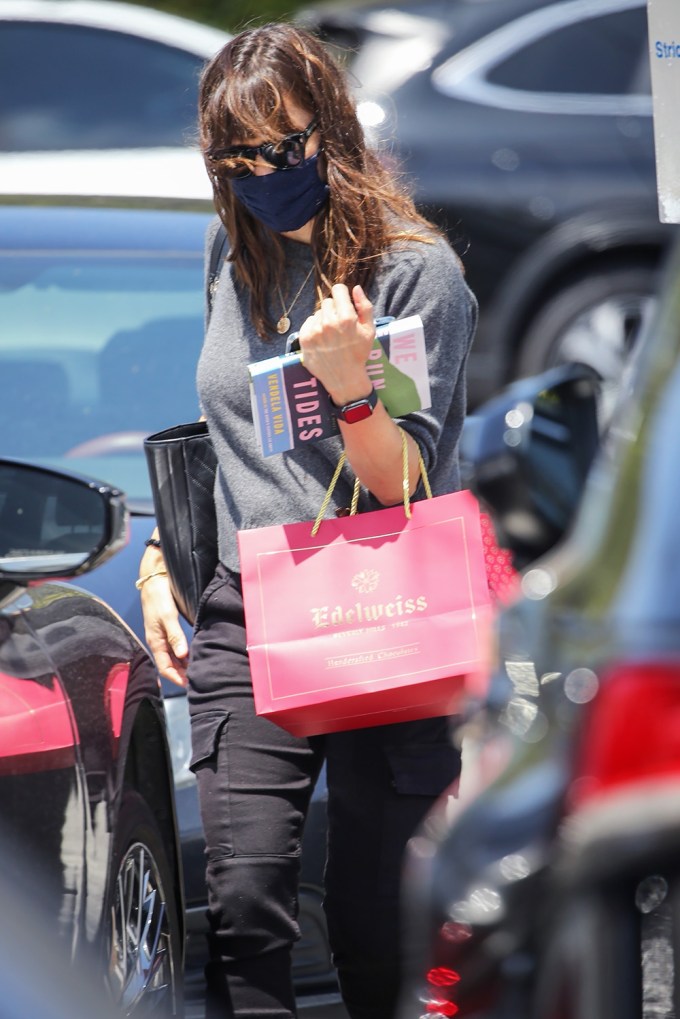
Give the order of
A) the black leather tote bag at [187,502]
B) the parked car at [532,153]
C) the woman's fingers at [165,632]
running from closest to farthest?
the black leather tote bag at [187,502] < the woman's fingers at [165,632] < the parked car at [532,153]

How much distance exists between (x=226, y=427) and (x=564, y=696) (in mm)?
1125

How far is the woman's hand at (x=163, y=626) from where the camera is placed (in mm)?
2678

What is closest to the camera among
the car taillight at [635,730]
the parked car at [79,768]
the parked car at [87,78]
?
the car taillight at [635,730]

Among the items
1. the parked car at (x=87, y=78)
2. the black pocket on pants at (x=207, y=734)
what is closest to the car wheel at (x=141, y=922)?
the black pocket on pants at (x=207, y=734)

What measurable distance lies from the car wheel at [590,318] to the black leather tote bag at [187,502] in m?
4.54

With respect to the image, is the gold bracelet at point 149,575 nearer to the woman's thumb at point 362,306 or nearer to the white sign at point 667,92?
the woman's thumb at point 362,306

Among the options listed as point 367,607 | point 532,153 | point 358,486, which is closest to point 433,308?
point 358,486

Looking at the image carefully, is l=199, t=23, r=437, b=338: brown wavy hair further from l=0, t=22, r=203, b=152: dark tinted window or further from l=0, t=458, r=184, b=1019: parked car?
l=0, t=22, r=203, b=152: dark tinted window

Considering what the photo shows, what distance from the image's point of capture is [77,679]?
7.12ft

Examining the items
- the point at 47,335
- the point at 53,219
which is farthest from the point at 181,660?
the point at 53,219

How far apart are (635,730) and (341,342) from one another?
1022 millimetres

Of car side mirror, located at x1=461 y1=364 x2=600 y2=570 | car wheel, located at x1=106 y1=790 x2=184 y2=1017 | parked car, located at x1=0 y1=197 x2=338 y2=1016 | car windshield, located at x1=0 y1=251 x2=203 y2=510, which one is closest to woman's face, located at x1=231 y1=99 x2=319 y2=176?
car side mirror, located at x1=461 y1=364 x2=600 y2=570

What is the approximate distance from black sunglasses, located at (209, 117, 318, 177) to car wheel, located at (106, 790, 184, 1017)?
35.6 inches

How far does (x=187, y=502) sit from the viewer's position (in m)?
2.57
